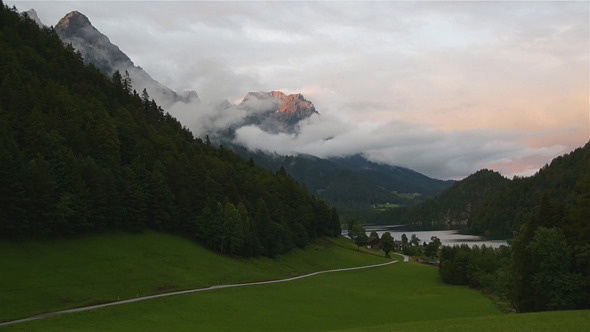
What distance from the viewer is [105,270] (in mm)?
57781

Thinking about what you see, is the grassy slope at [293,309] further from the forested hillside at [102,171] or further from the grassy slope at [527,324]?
the forested hillside at [102,171]

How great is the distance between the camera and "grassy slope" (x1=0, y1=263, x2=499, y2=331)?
40906 mm

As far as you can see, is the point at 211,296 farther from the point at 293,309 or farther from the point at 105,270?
the point at 105,270

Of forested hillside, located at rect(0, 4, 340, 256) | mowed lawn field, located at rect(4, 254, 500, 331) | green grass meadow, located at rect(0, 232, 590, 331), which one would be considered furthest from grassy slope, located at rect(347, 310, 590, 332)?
forested hillside, located at rect(0, 4, 340, 256)

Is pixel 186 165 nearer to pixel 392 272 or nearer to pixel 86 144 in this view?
pixel 86 144

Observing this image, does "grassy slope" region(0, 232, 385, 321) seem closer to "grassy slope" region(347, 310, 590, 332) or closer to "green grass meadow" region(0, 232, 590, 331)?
"green grass meadow" region(0, 232, 590, 331)

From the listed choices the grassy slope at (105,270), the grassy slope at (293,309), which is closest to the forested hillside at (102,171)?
the grassy slope at (105,270)

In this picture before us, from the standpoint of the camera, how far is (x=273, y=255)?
9969 centimetres

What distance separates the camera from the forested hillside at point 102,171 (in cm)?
6462

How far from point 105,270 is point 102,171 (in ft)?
81.0

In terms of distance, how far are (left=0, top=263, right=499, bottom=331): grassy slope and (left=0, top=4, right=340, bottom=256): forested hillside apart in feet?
80.9

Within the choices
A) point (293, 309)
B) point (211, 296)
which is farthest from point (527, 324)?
point (211, 296)

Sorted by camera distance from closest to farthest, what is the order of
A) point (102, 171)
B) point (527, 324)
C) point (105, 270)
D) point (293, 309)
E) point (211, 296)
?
1. point (527, 324)
2. point (293, 309)
3. point (211, 296)
4. point (105, 270)
5. point (102, 171)

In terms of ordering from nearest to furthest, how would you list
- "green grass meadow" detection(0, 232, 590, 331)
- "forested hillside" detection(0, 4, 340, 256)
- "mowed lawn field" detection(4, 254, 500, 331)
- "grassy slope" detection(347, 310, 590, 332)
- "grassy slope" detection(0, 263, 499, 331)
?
1. "grassy slope" detection(347, 310, 590, 332)
2. "green grass meadow" detection(0, 232, 590, 331)
3. "mowed lawn field" detection(4, 254, 500, 331)
4. "grassy slope" detection(0, 263, 499, 331)
5. "forested hillside" detection(0, 4, 340, 256)
